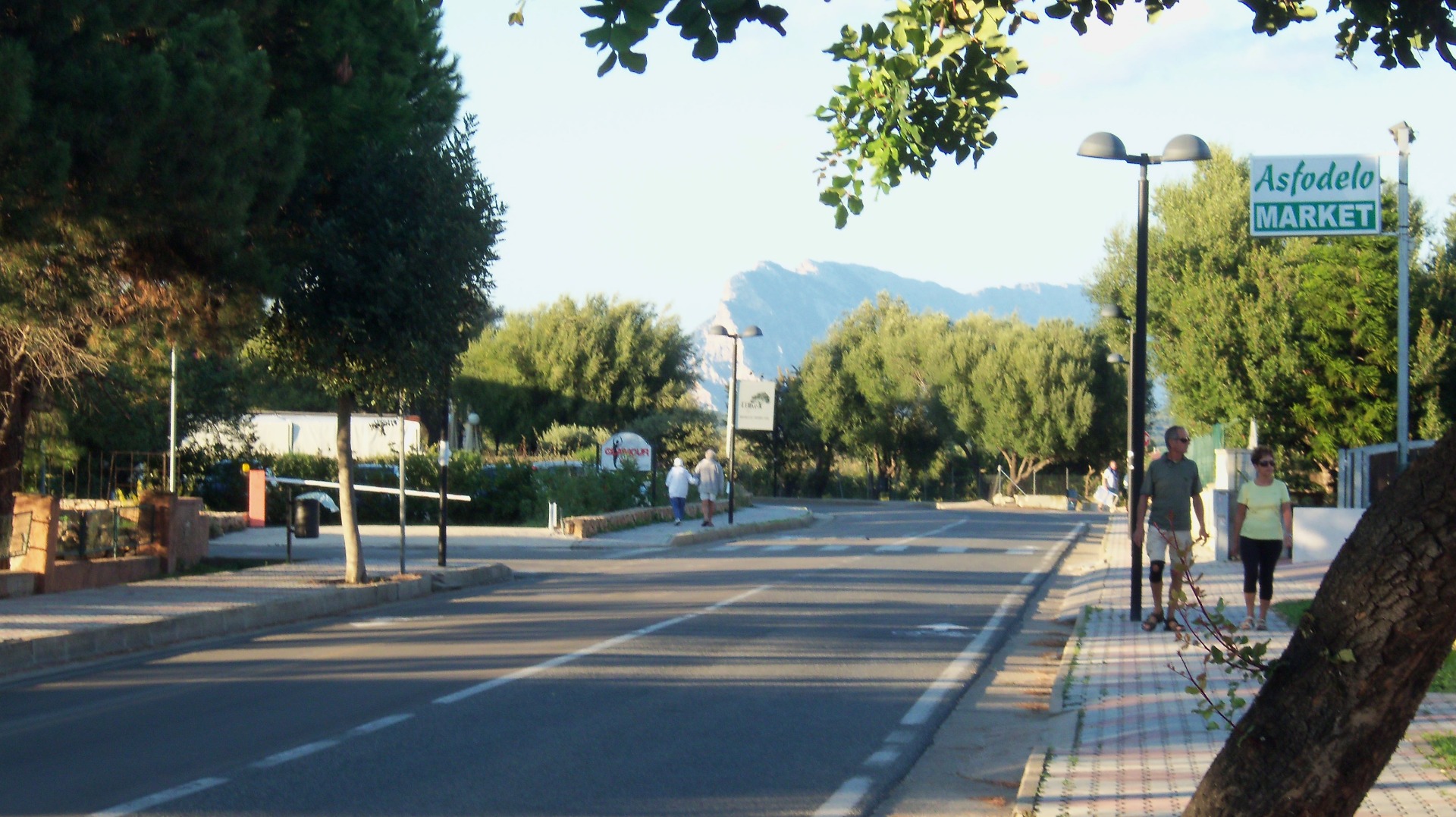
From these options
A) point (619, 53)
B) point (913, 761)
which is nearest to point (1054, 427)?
point (913, 761)

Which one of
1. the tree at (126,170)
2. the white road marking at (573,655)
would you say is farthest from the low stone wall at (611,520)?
the tree at (126,170)

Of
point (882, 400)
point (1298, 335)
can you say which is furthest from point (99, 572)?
point (882, 400)

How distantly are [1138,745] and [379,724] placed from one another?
170 inches

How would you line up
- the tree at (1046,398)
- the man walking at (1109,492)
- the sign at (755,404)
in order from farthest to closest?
the tree at (1046,398)
the man walking at (1109,492)
the sign at (755,404)

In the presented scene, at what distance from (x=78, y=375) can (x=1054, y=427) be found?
5071cm

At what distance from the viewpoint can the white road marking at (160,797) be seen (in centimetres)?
587

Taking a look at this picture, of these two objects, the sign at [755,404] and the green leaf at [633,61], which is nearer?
the green leaf at [633,61]

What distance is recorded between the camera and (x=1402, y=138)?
17.4m

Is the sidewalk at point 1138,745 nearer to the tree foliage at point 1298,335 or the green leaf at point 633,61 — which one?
the green leaf at point 633,61

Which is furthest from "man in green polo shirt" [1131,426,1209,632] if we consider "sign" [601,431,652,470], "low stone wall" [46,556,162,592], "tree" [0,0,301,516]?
"sign" [601,431,652,470]

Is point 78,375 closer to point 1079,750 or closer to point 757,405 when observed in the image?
point 1079,750

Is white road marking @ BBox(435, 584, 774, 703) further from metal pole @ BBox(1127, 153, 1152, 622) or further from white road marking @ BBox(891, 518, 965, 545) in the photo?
white road marking @ BBox(891, 518, 965, 545)

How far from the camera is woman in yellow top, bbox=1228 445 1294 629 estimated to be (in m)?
11.7

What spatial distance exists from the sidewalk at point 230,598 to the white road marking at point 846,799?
6.65 m
